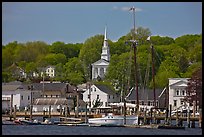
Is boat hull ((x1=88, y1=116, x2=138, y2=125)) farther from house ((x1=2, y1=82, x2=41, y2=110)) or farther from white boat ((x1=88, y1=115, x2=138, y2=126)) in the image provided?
house ((x1=2, y1=82, x2=41, y2=110))

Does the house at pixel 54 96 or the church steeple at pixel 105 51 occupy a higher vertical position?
the church steeple at pixel 105 51

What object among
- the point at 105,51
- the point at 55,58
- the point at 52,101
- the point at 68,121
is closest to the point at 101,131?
the point at 68,121

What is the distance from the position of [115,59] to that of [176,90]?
74.0ft

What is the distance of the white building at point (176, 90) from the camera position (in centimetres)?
9793

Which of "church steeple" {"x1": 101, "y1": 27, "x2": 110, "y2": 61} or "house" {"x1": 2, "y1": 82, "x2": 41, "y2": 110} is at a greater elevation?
"church steeple" {"x1": 101, "y1": 27, "x2": 110, "y2": 61}

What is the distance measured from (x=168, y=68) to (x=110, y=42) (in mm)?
31902

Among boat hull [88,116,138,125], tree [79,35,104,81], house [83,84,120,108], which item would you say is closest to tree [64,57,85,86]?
tree [79,35,104,81]

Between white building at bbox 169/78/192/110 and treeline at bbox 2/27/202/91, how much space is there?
384 cm

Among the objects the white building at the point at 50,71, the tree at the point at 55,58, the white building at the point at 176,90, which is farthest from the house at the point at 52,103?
the tree at the point at 55,58

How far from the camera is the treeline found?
10506cm

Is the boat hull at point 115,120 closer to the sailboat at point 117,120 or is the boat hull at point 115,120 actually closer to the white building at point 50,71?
the sailboat at point 117,120

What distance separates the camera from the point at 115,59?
11931cm

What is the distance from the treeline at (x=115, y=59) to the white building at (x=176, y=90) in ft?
12.6

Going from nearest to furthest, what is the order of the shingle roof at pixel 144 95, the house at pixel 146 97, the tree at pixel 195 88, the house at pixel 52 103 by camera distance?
the tree at pixel 195 88
the house at pixel 52 103
the house at pixel 146 97
the shingle roof at pixel 144 95
